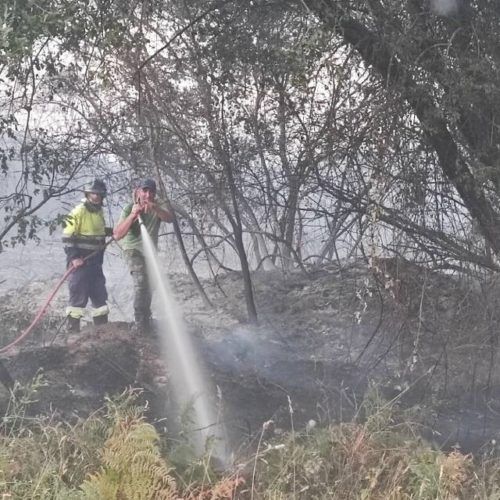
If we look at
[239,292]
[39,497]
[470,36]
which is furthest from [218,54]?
[39,497]

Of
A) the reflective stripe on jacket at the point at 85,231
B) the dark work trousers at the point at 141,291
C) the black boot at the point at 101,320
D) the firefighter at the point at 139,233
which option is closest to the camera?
the reflective stripe on jacket at the point at 85,231

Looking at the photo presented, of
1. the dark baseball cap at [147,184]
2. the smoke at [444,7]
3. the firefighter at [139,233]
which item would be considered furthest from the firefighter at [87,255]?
the smoke at [444,7]

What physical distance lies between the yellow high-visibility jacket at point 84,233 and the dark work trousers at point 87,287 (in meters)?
0.22

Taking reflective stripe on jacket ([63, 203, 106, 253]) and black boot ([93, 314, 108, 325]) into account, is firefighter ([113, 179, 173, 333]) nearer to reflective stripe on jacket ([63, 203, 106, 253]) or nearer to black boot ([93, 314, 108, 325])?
reflective stripe on jacket ([63, 203, 106, 253])

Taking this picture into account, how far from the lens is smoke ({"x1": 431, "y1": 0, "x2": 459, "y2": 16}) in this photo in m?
4.59

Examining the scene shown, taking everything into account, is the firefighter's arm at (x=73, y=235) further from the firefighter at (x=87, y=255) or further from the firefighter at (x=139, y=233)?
the firefighter at (x=139, y=233)

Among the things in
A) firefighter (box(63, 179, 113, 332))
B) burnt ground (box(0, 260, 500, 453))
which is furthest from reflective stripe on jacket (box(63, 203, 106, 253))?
burnt ground (box(0, 260, 500, 453))

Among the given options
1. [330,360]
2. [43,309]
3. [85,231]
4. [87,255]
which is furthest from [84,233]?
[330,360]

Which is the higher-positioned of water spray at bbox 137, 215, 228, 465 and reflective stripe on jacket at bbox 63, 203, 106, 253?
reflective stripe on jacket at bbox 63, 203, 106, 253

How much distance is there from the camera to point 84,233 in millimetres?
5531

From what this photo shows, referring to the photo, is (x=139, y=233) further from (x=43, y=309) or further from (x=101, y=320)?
(x=43, y=309)

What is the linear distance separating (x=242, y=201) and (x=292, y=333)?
149 cm

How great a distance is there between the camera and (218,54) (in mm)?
5477

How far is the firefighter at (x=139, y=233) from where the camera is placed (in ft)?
18.7
